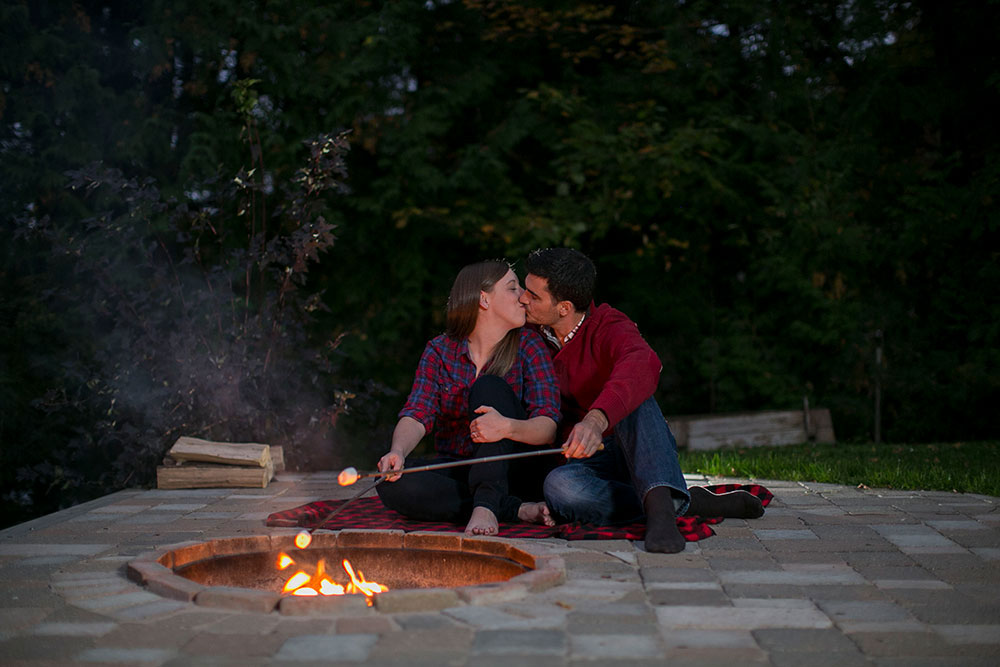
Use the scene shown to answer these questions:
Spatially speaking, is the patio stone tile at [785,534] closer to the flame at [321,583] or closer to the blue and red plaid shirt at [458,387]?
the blue and red plaid shirt at [458,387]

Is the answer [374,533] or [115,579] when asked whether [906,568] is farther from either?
[115,579]

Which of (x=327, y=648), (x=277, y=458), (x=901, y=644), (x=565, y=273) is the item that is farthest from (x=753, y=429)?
(x=327, y=648)

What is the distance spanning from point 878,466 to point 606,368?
2794mm

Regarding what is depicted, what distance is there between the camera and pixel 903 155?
9.73m

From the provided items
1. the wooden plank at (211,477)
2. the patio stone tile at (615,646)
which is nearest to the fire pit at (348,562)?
the patio stone tile at (615,646)

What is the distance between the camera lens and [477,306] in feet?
12.9

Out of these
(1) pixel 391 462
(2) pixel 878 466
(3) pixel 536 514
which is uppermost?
(1) pixel 391 462

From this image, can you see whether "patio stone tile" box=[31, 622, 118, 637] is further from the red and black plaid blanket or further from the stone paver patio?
the red and black plaid blanket

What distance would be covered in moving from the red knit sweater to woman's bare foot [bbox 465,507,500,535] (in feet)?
1.69

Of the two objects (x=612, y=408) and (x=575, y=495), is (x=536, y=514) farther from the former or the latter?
(x=612, y=408)

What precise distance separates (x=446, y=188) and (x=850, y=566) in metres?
6.85

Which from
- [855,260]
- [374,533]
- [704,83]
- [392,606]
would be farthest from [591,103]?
[392,606]

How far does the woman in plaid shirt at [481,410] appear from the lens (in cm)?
365

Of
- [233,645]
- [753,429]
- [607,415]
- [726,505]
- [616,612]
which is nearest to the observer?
[233,645]
